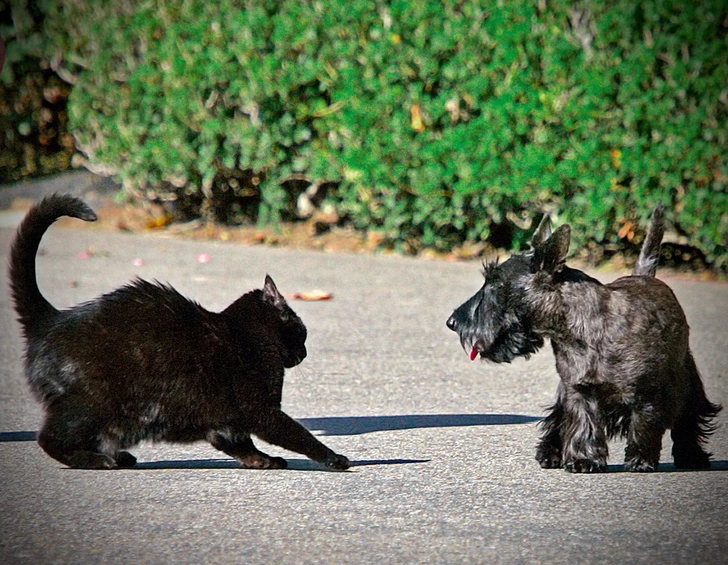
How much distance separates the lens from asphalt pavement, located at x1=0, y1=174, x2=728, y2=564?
11.2 ft

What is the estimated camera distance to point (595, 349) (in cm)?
421

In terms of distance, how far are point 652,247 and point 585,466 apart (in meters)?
1.01

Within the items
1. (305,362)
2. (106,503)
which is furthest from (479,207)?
(106,503)

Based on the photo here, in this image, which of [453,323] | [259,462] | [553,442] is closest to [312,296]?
[453,323]

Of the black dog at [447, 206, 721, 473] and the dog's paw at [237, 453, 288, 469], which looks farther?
the dog's paw at [237, 453, 288, 469]

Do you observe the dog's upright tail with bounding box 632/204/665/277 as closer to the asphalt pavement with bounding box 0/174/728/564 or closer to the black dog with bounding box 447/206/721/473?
the black dog with bounding box 447/206/721/473

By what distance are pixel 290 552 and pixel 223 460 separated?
4.07ft

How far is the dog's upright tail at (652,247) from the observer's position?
4.63 meters

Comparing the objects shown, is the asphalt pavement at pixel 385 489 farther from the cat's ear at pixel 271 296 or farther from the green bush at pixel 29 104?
the green bush at pixel 29 104

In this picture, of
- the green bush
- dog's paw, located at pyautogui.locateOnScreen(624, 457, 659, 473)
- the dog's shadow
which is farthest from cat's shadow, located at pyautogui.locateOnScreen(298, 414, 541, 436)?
the green bush

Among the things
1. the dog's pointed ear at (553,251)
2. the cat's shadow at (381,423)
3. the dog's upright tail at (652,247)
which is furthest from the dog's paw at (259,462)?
the dog's upright tail at (652,247)

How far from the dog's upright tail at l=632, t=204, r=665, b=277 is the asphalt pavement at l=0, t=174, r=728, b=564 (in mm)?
793

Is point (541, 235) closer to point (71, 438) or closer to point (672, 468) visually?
point (672, 468)

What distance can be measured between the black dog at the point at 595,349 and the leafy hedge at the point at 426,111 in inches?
159
